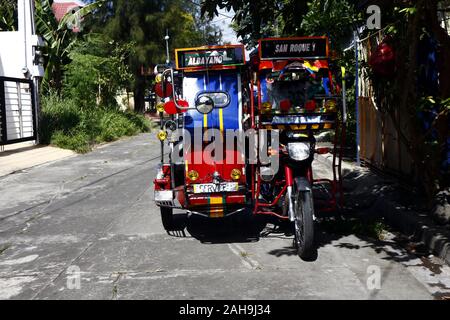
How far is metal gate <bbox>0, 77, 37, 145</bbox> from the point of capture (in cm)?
1628

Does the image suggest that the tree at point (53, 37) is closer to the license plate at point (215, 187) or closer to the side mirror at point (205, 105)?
the side mirror at point (205, 105)

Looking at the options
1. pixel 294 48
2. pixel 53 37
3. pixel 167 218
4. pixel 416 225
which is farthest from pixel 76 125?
pixel 416 225

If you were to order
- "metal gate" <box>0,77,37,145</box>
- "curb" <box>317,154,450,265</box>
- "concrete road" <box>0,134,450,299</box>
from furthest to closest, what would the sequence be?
"metal gate" <box>0,77,37,145</box> → "curb" <box>317,154,450,265</box> → "concrete road" <box>0,134,450,299</box>

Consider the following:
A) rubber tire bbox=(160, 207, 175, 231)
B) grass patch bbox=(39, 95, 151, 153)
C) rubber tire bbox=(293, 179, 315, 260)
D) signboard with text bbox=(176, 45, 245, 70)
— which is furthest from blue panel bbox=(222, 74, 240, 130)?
grass patch bbox=(39, 95, 151, 153)

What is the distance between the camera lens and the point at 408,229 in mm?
6812

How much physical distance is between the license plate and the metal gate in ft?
39.1

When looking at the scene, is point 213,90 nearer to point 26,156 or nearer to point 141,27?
point 26,156

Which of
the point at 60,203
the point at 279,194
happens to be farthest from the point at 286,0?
the point at 60,203

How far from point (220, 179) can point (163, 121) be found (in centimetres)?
112

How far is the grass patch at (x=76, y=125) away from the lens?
18.3 m

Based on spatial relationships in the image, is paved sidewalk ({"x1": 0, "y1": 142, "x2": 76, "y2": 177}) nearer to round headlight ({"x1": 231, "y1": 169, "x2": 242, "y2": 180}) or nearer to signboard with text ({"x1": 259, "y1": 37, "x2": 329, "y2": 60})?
round headlight ({"x1": 231, "y1": 169, "x2": 242, "y2": 180})

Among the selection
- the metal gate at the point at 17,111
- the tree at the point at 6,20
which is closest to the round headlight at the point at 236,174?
the metal gate at the point at 17,111

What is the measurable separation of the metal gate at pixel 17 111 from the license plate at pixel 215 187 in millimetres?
11929
